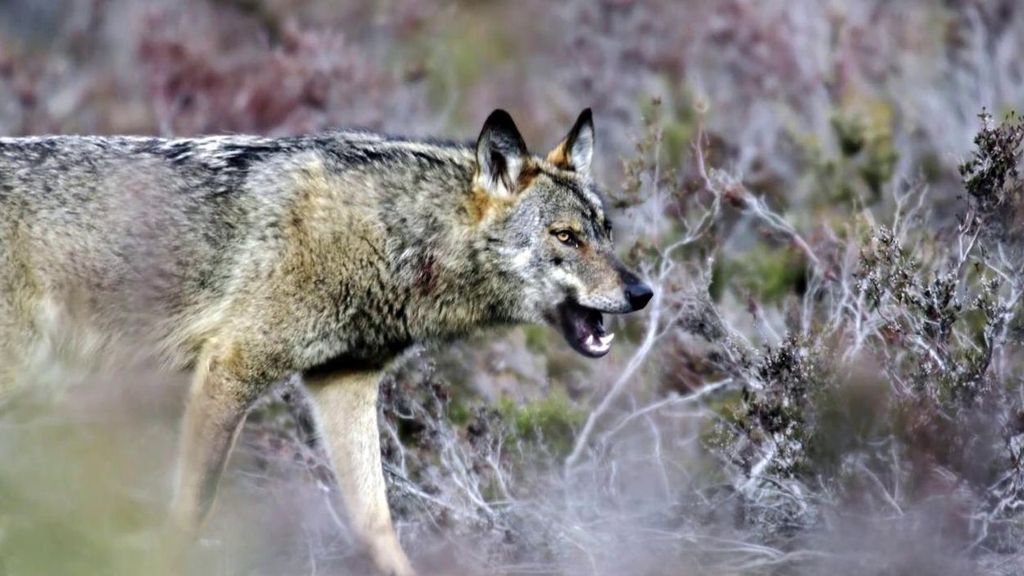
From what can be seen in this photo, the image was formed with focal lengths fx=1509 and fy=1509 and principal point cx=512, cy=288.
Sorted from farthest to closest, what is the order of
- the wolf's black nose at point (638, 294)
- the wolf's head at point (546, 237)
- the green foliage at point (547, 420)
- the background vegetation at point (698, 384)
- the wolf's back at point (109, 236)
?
the green foliage at point (547, 420)
the wolf's head at point (546, 237)
the wolf's black nose at point (638, 294)
the wolf's back at point (109, 236)
the background vegetation at point (698, 384)

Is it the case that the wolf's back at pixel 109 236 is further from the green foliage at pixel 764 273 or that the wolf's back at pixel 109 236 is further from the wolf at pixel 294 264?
the green foliage at pixel 764 273

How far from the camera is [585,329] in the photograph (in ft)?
21.8

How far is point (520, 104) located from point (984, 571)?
1015 cm

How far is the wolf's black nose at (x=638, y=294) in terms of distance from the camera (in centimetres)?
647

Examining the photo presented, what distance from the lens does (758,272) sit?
9.61m

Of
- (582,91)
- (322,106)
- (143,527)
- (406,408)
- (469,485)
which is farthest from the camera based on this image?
(582,91)

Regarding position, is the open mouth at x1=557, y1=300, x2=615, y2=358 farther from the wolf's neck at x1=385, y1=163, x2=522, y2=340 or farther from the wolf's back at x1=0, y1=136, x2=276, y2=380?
the wolf's back at x1=0, y1=136, x2=276, y2=380

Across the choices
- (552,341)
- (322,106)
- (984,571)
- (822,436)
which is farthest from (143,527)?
(322,106)

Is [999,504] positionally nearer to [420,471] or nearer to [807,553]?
[807,553]

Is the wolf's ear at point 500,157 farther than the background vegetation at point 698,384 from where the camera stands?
Yes

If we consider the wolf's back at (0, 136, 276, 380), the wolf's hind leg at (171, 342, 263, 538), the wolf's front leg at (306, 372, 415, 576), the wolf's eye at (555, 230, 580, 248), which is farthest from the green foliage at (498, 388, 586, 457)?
the wolf's back at (0, 136, 276, 380)

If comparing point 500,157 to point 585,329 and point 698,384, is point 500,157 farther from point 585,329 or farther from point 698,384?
point 698,384

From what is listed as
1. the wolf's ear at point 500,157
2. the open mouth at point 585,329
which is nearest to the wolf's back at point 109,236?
the wolf's ear at point 500,157

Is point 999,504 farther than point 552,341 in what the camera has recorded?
No
